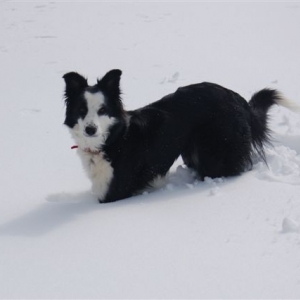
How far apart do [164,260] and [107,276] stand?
36 centimetres

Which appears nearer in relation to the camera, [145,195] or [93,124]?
[93,124]

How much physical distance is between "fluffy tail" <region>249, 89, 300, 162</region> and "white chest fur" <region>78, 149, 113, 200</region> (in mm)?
1423

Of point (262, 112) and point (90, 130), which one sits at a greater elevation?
point (90, 130)

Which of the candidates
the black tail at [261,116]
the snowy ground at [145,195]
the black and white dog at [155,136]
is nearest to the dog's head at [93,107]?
the black and white dog at [155,136]

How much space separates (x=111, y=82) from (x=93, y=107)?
0.99ft

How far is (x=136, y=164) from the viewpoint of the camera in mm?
4785

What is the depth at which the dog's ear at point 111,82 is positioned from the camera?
15.1 feet

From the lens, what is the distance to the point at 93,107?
4496 mm

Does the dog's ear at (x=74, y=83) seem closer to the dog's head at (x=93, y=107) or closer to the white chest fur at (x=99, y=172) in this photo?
the dog's head at (x=93, y=107)

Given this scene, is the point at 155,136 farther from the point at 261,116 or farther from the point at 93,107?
the point at 261,116

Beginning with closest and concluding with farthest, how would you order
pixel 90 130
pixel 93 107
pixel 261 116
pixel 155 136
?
pixel 90 130 < pixel 93 107 < pixel 155 136 < pixel 261 116

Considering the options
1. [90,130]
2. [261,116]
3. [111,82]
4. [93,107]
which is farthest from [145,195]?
[261,116]

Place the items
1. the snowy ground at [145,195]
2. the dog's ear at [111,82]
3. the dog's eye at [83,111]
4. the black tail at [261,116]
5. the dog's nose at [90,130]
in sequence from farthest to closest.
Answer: the black tail at [261,116] → the dog's ear at [111,82] → the dog's eye at [83,111] → the dog's nose at [90,130] → the snowy ground at [145,195]

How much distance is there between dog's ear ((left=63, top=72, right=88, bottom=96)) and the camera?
4.57 metres
